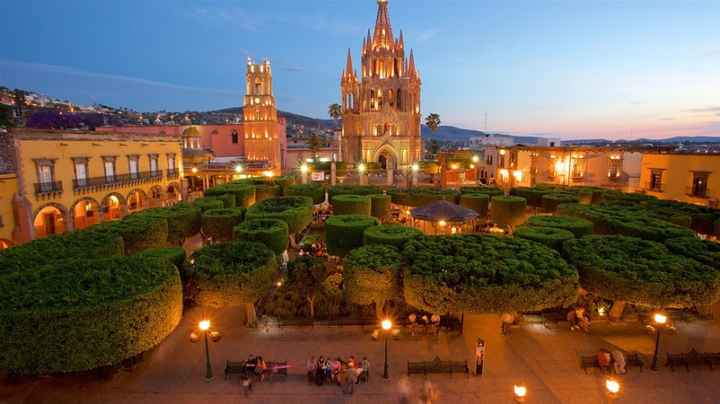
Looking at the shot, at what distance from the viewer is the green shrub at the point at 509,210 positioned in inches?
1093

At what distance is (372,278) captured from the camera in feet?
49.2

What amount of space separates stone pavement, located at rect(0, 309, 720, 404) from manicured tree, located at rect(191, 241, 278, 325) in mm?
1932

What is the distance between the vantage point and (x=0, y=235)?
78.1ft

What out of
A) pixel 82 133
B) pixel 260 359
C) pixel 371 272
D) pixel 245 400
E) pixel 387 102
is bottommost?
pixel 245 400

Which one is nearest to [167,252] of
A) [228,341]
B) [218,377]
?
[228,341]

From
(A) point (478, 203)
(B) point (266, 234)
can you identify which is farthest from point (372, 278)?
(A) point (478, 203)

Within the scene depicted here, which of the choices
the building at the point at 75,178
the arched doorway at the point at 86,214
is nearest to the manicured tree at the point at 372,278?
the building at the point at 75,178

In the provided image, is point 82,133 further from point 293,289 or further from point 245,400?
point 245,400

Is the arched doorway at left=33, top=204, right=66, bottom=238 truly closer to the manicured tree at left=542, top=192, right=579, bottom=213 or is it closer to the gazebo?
the gazebo

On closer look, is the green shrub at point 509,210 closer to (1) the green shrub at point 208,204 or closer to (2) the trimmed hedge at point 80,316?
(1) the green shrub at point 208,204

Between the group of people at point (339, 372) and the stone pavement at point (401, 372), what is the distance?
273 millimetres

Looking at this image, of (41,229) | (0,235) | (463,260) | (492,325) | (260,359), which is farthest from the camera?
(41,229)

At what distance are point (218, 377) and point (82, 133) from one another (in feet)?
88.6

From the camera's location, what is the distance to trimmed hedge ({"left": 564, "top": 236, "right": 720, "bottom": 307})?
1360cm
